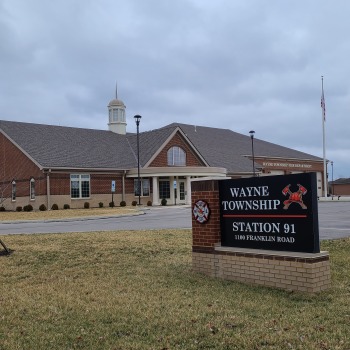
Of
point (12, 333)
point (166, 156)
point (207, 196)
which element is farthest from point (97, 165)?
point (12, 333)

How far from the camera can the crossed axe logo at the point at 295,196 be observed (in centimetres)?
695

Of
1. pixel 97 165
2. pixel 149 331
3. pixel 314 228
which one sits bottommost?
pixel 149 331

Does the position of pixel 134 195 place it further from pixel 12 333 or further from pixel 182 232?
pixel 12 333

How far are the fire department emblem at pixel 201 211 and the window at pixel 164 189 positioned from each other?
36.7 metres

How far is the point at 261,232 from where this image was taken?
24.7 feet

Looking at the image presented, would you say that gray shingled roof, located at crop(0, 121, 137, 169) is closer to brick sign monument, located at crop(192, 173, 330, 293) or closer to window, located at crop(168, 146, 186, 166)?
window, located at crop(168, 146, 186, 166)

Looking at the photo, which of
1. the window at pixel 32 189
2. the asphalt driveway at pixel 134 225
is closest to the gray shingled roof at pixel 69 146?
the window at pixel 32 189

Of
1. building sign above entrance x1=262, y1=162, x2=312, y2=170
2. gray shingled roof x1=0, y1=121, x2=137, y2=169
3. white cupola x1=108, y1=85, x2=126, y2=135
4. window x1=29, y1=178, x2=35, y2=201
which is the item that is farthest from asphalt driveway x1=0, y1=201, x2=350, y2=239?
building sign above entrance x1=262, y1=162, x2=312, y2=170

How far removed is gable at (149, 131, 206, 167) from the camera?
45.6 m

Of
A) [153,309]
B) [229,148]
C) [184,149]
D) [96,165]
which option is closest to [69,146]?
A: [96,165]

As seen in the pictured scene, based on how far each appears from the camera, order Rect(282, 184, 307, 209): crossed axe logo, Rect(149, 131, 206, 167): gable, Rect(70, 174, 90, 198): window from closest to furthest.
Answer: Rect(282, 184, 307, 209): crossed axe logo, Rect(70, 174, 90, 198): window, Rect(149, 131, 206, 167): gable

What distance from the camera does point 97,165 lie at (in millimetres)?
41938

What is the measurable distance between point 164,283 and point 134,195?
36.9 meters

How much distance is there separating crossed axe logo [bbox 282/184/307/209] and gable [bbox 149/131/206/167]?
124 ft
